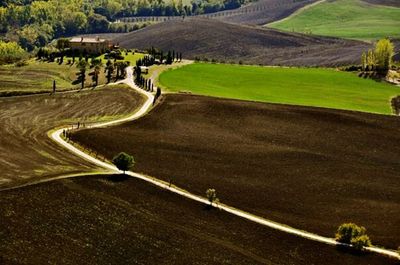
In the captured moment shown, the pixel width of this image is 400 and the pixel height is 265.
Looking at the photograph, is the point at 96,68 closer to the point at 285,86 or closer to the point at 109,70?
the point at 109,70

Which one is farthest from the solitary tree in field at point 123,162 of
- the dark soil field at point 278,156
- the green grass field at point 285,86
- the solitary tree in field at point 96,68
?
the solitary tree in field at point 96,68

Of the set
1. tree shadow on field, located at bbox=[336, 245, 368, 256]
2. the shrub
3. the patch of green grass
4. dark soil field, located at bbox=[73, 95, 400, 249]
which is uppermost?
the patch of green grass

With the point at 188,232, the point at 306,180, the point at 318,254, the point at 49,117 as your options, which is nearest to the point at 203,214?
the point at 188,232

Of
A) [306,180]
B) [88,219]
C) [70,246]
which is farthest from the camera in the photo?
[306,180]

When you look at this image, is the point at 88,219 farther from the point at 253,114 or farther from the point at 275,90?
the point at 275,90

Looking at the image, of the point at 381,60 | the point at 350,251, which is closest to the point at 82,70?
the point at 350,251

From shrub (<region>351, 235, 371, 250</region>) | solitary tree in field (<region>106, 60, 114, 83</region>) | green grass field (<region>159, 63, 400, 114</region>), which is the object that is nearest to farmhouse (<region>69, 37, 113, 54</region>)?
solitary tree in field (<region>106, 60, 114, 83</region>)

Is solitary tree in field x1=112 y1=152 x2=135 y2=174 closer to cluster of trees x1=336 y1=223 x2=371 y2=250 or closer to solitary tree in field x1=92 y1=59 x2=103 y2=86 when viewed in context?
cluster of trees x1=336 y1=223 x2=371 y2=250
